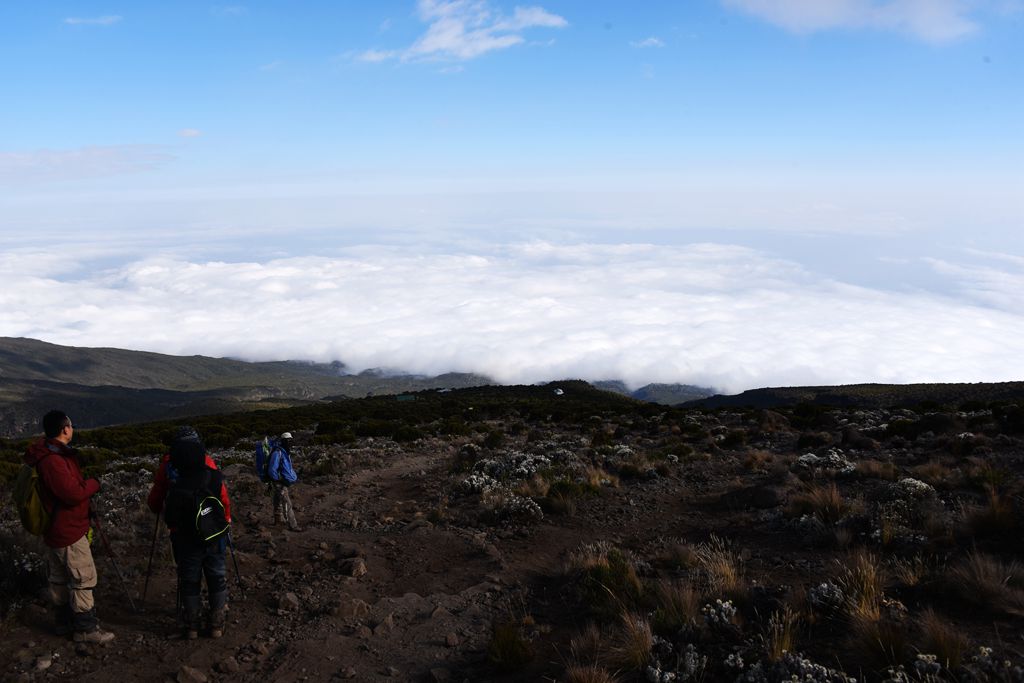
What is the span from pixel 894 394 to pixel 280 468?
5429 cm

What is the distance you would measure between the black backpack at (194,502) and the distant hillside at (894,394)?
3955 cm

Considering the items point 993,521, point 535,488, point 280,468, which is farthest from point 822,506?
point 280,468

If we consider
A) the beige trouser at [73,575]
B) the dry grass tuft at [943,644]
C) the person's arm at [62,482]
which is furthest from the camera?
the beige trouser at [73,575]

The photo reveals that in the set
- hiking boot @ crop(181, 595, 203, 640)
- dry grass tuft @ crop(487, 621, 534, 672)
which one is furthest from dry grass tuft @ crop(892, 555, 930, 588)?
hiking boot @ crop(181, 595, 203, 640)

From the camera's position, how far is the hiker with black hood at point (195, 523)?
605 cm

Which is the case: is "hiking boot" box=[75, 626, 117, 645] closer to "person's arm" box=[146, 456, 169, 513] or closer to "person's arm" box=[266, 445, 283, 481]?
"person's arm" box=[146, 456, 169, 513]

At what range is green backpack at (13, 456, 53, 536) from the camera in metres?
5.65

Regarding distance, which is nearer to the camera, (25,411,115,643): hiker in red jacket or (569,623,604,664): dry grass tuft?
(569,623,604,664): dry grass tuft

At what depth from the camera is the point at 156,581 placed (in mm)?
7688

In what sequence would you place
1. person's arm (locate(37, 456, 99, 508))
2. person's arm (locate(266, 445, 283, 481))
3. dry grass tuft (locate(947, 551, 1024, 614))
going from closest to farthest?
dry grass tuft (locate(947, 551, 1024, 614)), person's arm (locate(37, 456, 99, 508)), person's arm (locate(266, 445, 283, 481))

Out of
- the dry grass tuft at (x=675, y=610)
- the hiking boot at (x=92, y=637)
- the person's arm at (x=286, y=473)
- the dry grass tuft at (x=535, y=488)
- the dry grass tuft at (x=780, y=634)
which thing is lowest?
the dry grass tuft at (x=535, y=488)

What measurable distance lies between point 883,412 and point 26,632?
90.9 ft

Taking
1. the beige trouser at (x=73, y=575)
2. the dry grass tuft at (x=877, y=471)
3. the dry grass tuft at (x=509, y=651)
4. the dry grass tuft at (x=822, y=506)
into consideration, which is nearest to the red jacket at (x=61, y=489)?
the beige trouser at (x=73, y=575)

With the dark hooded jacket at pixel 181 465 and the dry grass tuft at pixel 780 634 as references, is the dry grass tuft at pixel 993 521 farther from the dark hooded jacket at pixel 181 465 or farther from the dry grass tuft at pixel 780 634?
the dark hooded jacket at pixel 181 465
